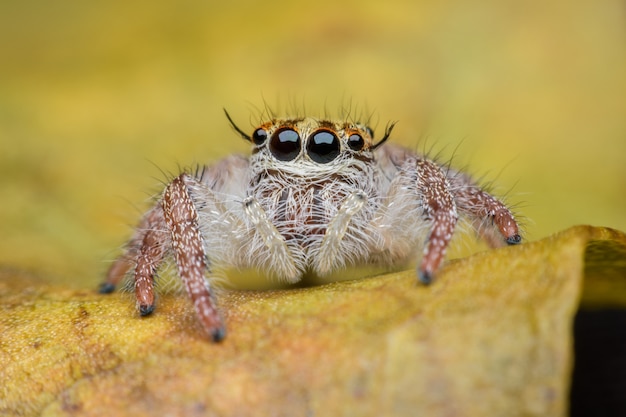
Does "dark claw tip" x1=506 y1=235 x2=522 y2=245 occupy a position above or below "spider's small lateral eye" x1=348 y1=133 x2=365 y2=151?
below

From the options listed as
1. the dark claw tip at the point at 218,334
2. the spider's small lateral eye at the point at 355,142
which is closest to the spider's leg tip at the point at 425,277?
the dark claw tip at the point at 218,334

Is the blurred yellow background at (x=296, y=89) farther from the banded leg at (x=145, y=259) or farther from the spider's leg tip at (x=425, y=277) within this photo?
the spider's leg tip at (x=425, y=277)

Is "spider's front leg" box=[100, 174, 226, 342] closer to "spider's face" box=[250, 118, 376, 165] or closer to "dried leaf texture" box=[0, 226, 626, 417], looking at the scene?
"dried leaf texture" box=[0, 226, 626, 417]

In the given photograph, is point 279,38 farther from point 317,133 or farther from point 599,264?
point 599,264

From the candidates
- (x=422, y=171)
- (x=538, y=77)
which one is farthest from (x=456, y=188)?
(x=538, y=77)

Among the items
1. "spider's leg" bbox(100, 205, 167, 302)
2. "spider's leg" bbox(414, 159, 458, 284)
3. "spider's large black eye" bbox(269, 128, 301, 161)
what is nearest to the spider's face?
"spider's large black eye" bbox(269, 128, 301, 161)

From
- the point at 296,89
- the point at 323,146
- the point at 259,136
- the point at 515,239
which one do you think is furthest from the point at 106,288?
the point at 296,89

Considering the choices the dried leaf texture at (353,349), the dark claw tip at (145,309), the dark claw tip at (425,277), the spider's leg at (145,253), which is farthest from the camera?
the spider's leg at (145,253)

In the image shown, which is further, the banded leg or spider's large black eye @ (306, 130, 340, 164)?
spider's large black eye @ (306, 130, 340, 164)
